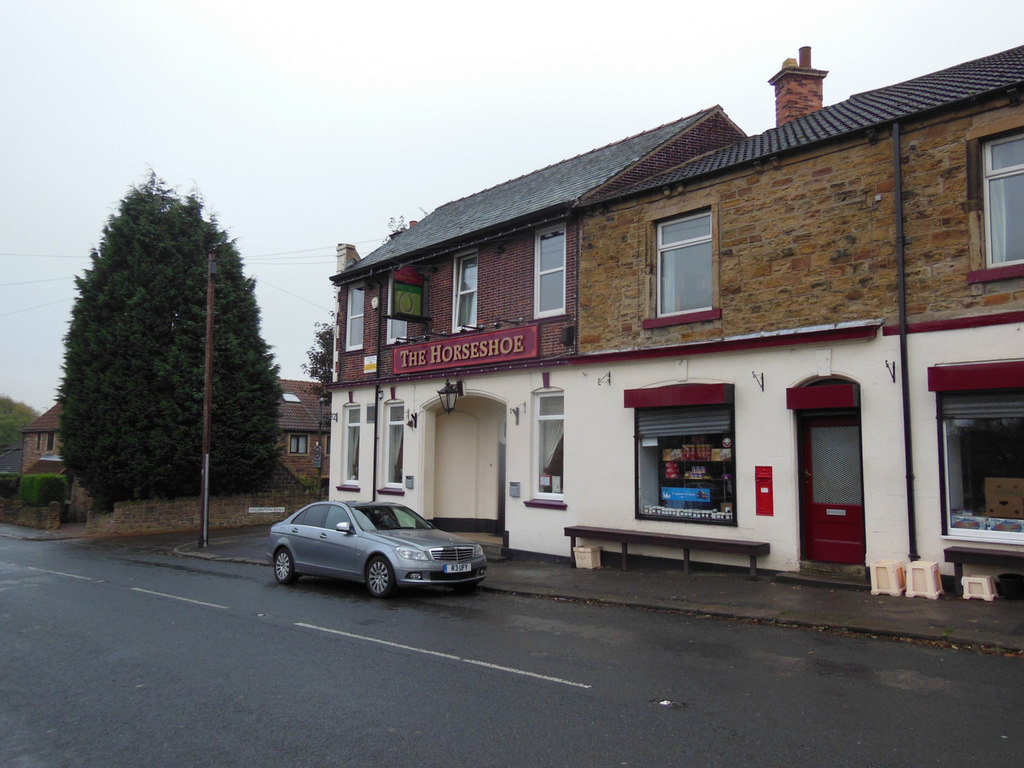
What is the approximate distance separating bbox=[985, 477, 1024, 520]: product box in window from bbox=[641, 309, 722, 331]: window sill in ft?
15.2

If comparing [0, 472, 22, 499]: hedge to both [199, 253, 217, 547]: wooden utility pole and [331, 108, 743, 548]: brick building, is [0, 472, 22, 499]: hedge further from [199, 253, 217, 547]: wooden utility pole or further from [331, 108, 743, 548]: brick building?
[331, 108, 743, 548]: brick building

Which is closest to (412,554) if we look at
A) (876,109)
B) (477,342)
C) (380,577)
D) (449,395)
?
(380,577)

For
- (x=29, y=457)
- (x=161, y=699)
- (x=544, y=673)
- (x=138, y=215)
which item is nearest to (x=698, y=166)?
(x=544, y=673)

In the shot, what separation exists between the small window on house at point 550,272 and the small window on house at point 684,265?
2378 mm

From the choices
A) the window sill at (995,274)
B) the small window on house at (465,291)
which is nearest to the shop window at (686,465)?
the window sill at (995,274)

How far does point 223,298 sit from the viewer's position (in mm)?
27016

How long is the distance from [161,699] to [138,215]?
80.5ft

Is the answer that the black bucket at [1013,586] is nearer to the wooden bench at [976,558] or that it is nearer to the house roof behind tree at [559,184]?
the wooden bench at [976,558]

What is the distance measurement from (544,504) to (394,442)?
18.6ft

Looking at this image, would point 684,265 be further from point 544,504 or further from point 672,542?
point 544,504

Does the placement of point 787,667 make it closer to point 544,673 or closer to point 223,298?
point 544,673

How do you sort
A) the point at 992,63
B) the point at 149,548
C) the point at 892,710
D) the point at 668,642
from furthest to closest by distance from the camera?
the point at 149,548 → the point at 992,63 → the point at 668,642 → the point at 892,710

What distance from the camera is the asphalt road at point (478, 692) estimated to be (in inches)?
197

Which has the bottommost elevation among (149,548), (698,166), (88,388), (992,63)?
(149,548)
